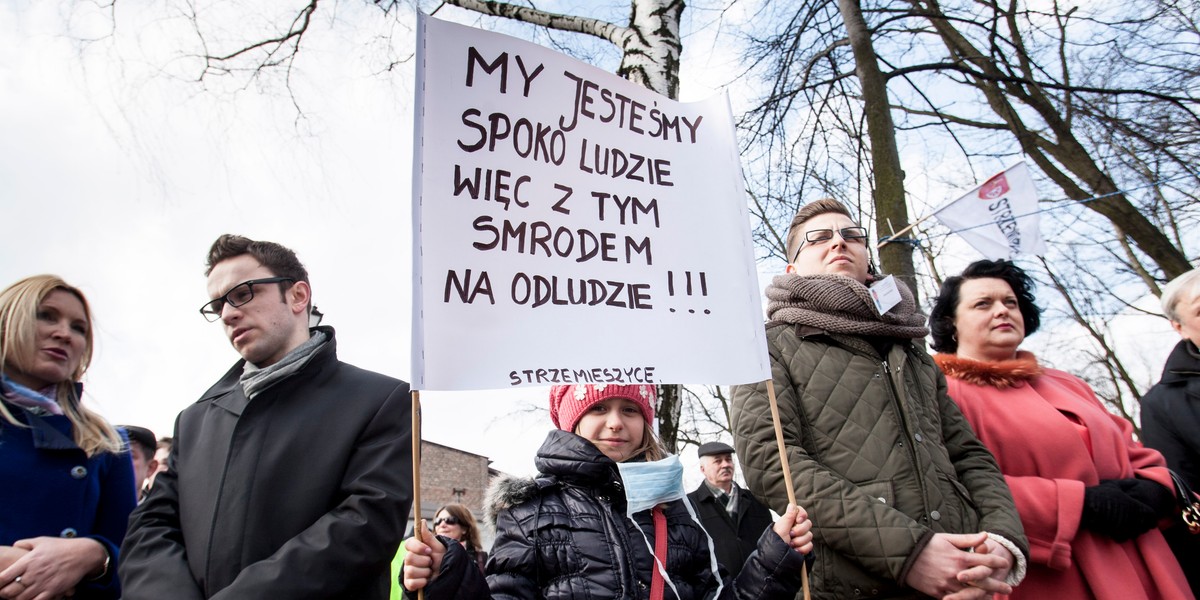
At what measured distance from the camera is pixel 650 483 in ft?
7.58

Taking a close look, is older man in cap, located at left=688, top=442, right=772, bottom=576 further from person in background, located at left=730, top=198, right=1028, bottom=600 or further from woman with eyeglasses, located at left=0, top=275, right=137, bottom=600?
woman with eyeglasses, located at left=0, top=275, right=137, bottom=600

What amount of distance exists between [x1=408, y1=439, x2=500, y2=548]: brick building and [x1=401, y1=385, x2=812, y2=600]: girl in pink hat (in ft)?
95.4

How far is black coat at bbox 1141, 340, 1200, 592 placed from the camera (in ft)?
10.5

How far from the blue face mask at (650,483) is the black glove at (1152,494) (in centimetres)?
160

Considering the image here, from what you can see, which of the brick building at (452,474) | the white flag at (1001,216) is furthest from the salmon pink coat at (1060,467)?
the brick building at (452,474)

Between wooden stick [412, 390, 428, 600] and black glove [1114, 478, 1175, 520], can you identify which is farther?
black glove [1114, 478, 1175, 520]

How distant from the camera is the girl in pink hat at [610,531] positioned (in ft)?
6.95

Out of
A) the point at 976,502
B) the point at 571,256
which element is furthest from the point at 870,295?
the point at 571,256

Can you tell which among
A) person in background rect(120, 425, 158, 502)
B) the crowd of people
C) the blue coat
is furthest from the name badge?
person in background rect(120, 425, 158, 502)

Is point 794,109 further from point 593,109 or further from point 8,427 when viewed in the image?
point 8,427

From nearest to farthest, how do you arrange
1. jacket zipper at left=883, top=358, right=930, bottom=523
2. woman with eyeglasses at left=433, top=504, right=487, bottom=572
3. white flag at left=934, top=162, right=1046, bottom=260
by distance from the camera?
jacket zipper at left=883, top=358, right=930, bottom=523
woman with eyeglasses at left=433, top=504, right=487, bottom=572
white flag at left=934, top=162, right=1046, bottom=260

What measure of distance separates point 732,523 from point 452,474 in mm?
29636

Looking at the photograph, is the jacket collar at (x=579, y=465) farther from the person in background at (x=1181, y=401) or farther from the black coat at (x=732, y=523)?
the person in background at (x=1181, y=401)

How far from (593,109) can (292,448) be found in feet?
4.41
